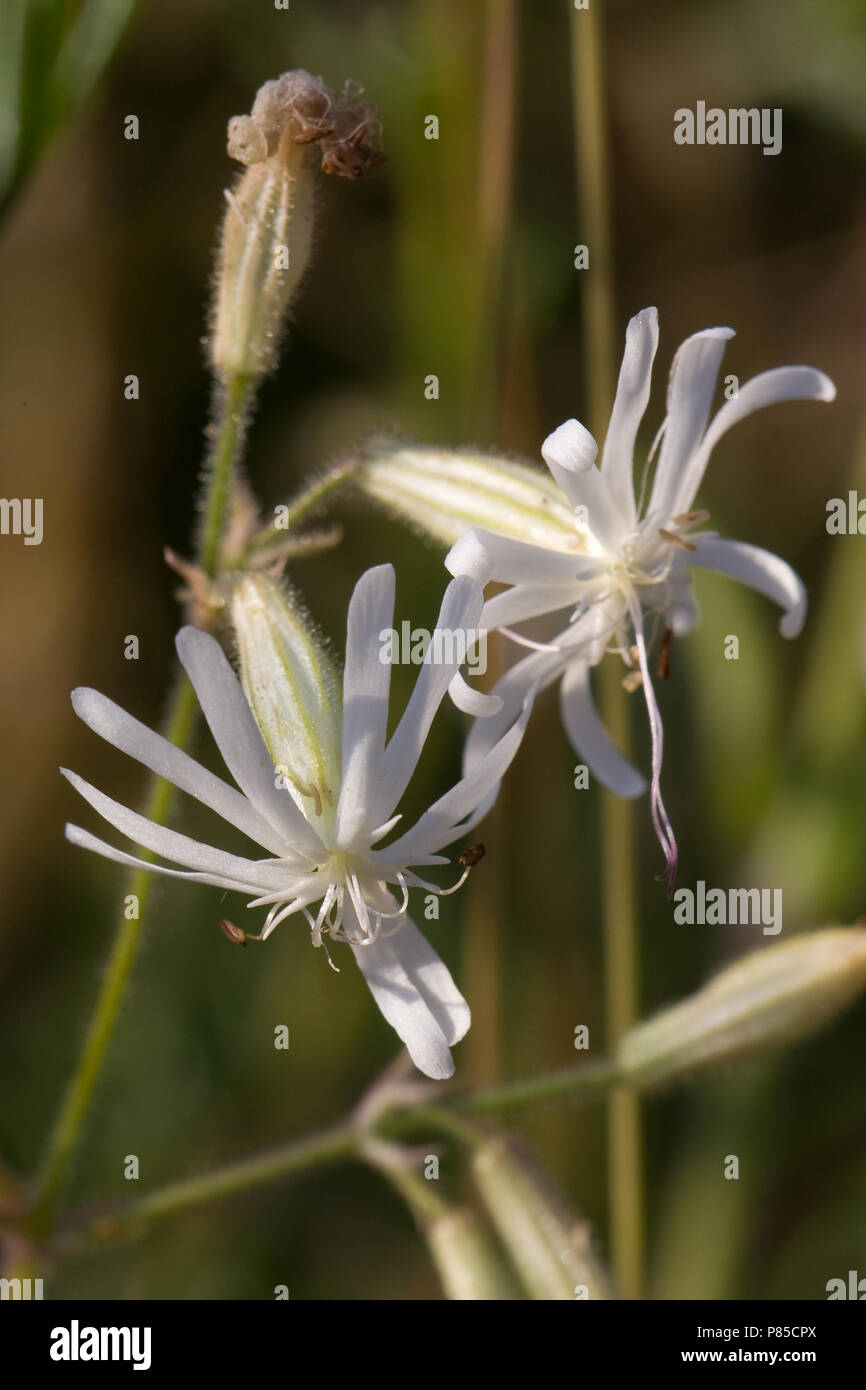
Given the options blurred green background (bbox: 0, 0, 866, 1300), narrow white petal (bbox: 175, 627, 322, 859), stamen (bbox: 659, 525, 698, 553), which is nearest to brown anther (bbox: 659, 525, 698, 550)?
stamen (bbox: 659, 525, 698, 553)

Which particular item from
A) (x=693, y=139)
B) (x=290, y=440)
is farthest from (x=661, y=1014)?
(x=693, y=139)

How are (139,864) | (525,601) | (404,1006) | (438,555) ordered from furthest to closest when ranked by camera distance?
(438,555) → (525,601) → (404,1006) → (139,864)

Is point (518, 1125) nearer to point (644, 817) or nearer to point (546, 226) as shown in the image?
point (644, 817)

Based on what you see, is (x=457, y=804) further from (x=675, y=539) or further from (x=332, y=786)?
(x=675, y=539)

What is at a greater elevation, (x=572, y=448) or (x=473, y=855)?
(x=572, y=448)

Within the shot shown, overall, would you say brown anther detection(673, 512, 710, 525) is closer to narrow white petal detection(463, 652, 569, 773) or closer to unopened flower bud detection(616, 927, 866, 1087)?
narrow white petal detection(463, 652, 569, 773)

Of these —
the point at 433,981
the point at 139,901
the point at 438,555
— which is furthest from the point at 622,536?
the point at 438,555

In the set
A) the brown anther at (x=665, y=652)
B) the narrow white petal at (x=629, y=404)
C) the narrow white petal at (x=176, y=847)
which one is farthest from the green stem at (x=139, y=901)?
the brown anther at (x=665, y=652)
